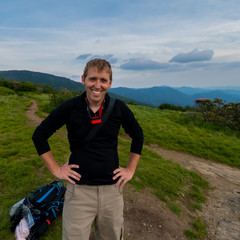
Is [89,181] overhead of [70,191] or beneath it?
overhead

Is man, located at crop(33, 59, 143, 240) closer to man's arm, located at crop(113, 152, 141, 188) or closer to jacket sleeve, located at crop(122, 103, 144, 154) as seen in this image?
man's arm, located at crop(113, 152, 141, 188)

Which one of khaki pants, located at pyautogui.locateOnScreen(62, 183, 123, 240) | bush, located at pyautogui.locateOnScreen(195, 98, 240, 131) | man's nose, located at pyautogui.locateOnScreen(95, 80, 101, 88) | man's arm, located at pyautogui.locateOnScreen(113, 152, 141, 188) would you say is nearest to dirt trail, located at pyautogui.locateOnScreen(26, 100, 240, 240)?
khaki pants, located at pyautogui.locateOnScreen(62, 183, 123, 240)

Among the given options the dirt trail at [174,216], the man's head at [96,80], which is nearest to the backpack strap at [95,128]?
the man's head at [96,80]

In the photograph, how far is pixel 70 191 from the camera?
234 centimetres

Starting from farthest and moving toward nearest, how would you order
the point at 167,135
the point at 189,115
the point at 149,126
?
1. the point at 189,115
2. the point at 149,126
3. the point at 167,135

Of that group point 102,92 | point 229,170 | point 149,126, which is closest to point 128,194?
point 102,92

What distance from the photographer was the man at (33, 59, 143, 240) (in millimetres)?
2285

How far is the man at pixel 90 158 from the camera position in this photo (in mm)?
2285

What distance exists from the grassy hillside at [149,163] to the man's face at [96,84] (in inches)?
123

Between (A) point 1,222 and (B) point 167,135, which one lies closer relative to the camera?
(A) point 1,222

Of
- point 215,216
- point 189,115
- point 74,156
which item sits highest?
point 74,156

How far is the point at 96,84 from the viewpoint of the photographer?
2.28 meters

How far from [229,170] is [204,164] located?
3.54ft

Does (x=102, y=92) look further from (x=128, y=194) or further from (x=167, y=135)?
(x=167, y=135)
